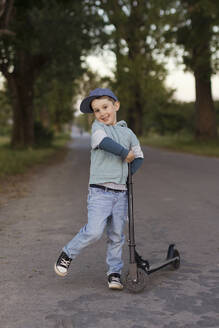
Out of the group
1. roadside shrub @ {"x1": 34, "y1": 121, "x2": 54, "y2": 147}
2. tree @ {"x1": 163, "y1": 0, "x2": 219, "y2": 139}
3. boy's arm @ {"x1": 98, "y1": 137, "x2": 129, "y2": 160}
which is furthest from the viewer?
roadside shrub @ {"x1": 34, "y1": 121, "x2": 54, "y2": 147}

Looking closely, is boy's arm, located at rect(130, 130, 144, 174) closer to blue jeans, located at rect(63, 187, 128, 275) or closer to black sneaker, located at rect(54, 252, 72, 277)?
blue jeans, located at rect(63, 187, 128, 275)

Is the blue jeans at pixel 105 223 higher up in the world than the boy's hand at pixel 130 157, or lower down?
lower down

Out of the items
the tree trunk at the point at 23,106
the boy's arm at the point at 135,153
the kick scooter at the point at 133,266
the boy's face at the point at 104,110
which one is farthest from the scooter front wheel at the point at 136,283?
the tree trunk at the point at 23,106

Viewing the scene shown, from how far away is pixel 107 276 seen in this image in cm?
456

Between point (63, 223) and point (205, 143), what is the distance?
2142cm

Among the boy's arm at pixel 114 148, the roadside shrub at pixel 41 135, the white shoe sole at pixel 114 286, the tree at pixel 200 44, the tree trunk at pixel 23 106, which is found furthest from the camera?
the roadside shrub at pixel 41 135

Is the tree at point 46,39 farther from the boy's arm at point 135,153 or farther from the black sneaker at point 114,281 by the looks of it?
the black sneaker at point 114,281

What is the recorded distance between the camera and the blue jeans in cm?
418

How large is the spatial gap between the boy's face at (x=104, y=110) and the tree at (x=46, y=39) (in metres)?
14.4

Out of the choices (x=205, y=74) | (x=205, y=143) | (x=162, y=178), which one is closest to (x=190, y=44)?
(x=205, y=74)

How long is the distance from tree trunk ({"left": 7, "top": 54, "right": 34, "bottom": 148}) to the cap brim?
22928mm

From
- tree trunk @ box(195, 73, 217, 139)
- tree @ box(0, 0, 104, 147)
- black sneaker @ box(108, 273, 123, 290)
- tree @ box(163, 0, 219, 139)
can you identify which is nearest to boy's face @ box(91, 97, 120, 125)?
black sneaker @ box(108, 273, 123, 290)

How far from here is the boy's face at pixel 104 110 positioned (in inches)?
168

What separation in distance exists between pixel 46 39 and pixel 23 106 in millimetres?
9496
